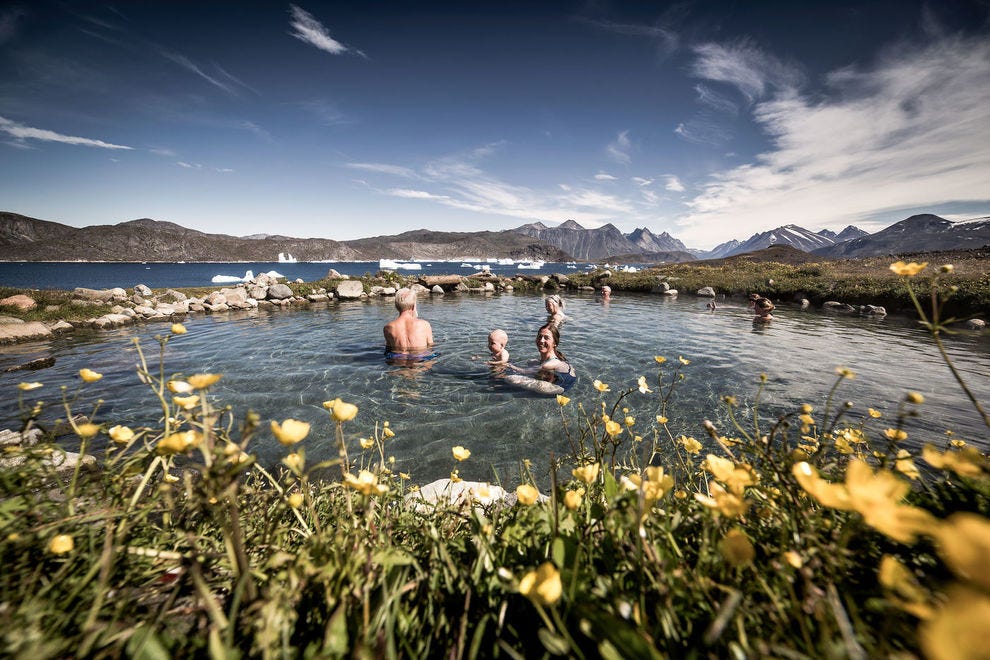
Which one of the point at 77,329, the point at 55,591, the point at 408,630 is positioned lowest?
the point at 77,329

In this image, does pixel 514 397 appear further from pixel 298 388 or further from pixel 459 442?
pixel 298 388

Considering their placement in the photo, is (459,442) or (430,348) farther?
(430,348)

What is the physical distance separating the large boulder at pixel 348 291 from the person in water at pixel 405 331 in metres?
14.2

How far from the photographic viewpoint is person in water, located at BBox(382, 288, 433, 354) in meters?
9.19

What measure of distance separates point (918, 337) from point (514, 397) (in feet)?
50.8

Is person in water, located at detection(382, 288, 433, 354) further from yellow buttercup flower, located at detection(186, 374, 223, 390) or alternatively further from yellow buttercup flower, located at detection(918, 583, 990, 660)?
yellow buttercup flower, located at detection(918, 583, 990, 660)

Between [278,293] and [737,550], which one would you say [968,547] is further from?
[278,293]

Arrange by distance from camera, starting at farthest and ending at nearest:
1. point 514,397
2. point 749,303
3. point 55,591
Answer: point 749,303 → point 514,397 → point 55,591

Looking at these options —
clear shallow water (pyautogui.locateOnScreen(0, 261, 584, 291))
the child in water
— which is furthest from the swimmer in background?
clear shallow water (pyautogui.locateOnScreen(0, 261, 584, 291))

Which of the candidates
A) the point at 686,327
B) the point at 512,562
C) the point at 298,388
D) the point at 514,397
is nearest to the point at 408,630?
the point at 512,562

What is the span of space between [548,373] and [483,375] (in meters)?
1.54

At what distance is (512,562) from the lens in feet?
4.47

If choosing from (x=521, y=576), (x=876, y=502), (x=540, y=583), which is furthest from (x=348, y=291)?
(x=876, y=502)

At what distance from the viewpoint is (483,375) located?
812 cm
